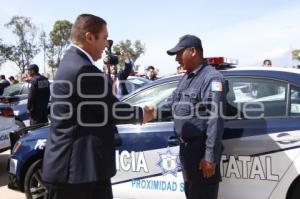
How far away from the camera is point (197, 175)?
336 cm

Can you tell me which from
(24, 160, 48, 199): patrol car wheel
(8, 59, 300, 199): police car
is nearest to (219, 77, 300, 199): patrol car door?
(8, 59, 300, 199): police car

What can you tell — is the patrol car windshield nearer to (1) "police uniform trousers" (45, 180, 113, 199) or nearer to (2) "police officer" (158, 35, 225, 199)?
(2) "police officer" (158, 35, 225, 199)

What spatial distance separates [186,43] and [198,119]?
1.89 feet

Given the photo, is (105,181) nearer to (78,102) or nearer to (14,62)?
(78,102)

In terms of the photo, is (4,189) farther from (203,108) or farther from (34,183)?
(203,108)

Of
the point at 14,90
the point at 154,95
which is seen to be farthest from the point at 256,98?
the point at 14,90

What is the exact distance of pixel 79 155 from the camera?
8.36 ft

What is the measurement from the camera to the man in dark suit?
255 cm

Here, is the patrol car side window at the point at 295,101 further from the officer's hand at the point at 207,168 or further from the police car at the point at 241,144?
the officer's hand at the point at 207,168

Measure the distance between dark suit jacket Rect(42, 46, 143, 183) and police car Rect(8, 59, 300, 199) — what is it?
1380mm

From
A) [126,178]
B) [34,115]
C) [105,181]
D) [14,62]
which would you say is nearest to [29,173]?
[126,178]

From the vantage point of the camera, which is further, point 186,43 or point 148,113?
point 186,43

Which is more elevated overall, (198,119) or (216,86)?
(216,86)

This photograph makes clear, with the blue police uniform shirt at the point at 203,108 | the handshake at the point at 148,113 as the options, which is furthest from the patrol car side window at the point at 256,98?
the handshake at the point at 148,113
